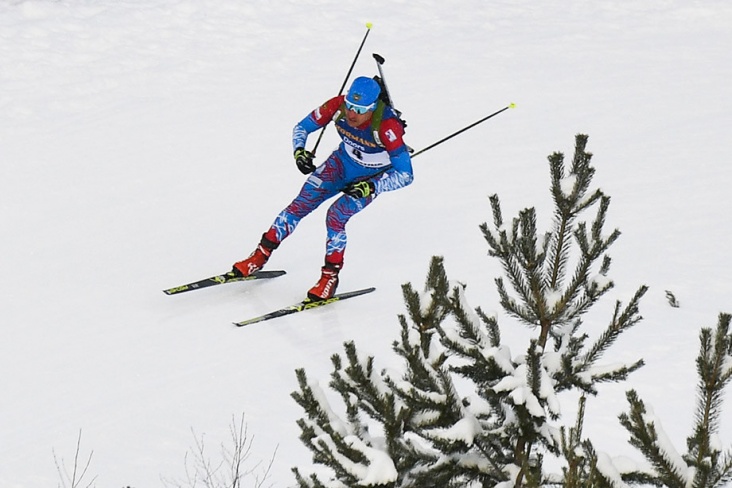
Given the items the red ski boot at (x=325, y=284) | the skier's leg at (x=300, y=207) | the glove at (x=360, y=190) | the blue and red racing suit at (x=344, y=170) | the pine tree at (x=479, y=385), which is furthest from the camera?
the skier's leg at (x=300, y=207)

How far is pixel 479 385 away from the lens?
367cm

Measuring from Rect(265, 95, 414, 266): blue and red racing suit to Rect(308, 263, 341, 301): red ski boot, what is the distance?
0.06 m

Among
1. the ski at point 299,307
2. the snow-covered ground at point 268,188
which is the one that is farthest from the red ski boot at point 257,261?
the ski at point 299,307

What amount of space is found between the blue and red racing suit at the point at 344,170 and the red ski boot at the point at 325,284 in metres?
0.06

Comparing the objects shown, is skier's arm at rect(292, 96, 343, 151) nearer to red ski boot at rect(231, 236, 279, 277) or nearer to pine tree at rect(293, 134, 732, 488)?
red ski boot at rect(231, 236, 279, 277)

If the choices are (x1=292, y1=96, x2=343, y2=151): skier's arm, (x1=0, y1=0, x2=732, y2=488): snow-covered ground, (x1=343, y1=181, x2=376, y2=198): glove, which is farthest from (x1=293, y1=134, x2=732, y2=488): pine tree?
(x1=292, y1=96, x2=343, y2=151): skier's arm

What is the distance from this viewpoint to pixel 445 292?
336 centimetres

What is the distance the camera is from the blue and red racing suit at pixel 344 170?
8258 mm

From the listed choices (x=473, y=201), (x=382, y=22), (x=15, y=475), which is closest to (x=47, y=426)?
(x=15, y=475)

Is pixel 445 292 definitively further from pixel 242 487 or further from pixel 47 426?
pixel 47 426

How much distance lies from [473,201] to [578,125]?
312 cm

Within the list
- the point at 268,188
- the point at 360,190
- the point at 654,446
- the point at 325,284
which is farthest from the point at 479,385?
the point at 268,188

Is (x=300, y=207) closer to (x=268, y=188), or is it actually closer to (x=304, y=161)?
(x=304, y=161)

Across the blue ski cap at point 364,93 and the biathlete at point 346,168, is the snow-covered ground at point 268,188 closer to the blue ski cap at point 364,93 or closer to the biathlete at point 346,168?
the biathlete at point 346,168
